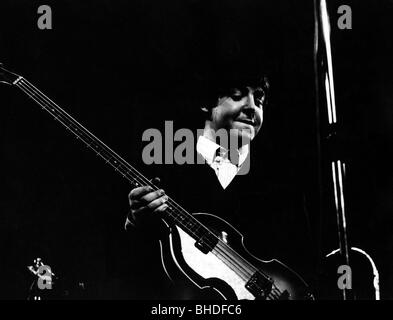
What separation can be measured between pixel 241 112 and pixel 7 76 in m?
1.25

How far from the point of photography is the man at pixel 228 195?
8.33ft

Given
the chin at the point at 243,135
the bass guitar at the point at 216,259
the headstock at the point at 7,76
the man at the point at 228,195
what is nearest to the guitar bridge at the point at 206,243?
the bass guitar at the point at 216,259

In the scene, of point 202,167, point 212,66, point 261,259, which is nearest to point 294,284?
point 261,259

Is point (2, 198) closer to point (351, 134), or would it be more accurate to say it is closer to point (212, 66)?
point (212, 66)

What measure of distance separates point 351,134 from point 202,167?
0.80 metres

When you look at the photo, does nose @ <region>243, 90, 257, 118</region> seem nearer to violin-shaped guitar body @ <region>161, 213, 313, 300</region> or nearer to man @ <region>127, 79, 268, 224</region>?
man @ <region>127, 79, 268, 224</region>

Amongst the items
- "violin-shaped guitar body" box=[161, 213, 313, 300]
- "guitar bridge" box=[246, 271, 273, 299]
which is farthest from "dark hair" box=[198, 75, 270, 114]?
"guitar bridge" box=[246, 271, 273, 299]

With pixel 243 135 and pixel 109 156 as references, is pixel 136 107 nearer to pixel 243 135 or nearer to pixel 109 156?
pixel 109 156

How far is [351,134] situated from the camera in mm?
2654

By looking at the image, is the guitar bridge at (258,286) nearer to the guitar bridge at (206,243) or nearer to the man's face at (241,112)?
the guitar bridge at (206,243)

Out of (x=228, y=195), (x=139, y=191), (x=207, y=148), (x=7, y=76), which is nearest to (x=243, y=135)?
(x=207, y=148)

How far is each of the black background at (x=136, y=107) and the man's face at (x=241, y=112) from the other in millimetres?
69

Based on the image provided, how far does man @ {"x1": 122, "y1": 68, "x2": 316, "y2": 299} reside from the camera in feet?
8.33

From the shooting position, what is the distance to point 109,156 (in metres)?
2.56
